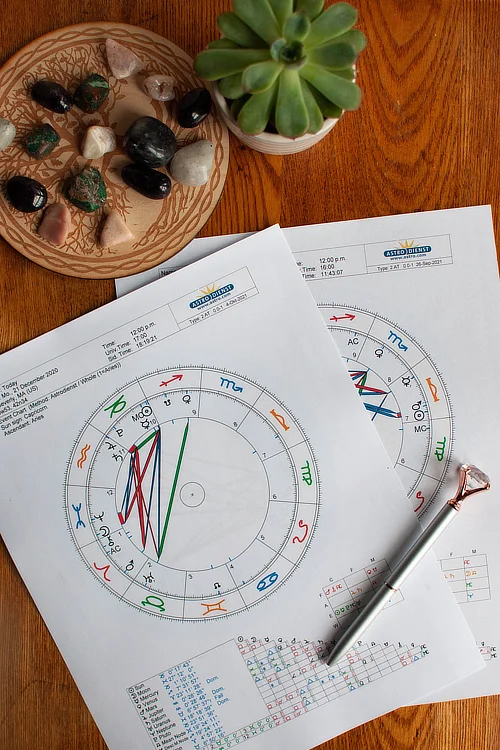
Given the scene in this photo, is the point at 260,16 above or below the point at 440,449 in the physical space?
above

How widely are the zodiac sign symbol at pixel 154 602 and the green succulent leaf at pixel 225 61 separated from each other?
51 centimetres

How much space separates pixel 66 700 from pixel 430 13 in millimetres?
816

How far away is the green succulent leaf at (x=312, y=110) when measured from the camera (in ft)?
1.82

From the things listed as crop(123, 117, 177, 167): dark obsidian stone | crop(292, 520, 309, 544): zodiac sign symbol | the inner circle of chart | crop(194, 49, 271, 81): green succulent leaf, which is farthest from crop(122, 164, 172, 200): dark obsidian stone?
crop(292, 520, 309, 544): zodiac sign symbol

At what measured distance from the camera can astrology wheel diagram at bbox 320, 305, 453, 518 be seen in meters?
0.67

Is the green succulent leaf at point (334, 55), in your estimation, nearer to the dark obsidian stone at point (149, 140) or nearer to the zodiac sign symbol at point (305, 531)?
the dark obsidian stone at point (149, 140)

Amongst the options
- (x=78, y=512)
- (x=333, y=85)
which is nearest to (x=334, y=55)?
(x=333, y=85)

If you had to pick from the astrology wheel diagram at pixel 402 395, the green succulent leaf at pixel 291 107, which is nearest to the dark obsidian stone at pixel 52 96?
the green succulent leaf at pixel 291 107

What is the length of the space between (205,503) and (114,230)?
29 cm

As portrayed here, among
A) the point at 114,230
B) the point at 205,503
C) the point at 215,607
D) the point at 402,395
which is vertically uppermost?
the point at 114,230

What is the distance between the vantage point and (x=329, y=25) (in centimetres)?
54

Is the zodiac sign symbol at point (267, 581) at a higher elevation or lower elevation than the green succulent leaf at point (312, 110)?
lower

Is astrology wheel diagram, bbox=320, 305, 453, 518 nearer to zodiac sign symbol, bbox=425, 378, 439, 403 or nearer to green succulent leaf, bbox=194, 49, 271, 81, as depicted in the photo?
zodiac sign symbol, bbox=425, 378, 439, 403

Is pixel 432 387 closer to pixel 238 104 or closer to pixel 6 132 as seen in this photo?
pixel 238 104
